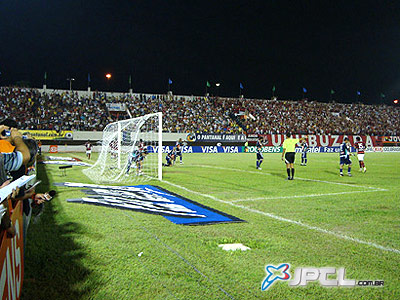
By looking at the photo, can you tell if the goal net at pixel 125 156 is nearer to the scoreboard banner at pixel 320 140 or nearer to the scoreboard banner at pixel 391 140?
the scoreboard banner at pixel 320 140

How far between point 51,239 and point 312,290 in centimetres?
422

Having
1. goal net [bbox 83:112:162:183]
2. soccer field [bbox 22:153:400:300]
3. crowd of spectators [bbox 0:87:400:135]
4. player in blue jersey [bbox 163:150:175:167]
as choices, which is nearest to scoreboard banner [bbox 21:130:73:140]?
crowd of spectators [bbox 0:87:400:135]

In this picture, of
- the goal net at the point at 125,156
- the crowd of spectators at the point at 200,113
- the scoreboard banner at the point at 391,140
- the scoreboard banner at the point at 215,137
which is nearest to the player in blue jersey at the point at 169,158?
the goal net at the point at 125,156

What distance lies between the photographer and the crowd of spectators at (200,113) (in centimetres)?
4075

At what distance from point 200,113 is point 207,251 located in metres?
46.0

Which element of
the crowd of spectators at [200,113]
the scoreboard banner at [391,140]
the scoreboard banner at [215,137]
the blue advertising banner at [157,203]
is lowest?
the blue advertising banner at [157,203]

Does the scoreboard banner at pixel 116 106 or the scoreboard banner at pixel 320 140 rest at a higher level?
the scoreboard banner at pixel 116 106

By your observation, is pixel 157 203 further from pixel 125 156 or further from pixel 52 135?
pixel 52 135

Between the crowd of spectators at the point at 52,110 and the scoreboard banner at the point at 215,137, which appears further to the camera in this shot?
the scoreboard banner at the point at 215,137

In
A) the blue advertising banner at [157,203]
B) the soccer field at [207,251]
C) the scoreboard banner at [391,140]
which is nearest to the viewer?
the soccer field at [207,251]

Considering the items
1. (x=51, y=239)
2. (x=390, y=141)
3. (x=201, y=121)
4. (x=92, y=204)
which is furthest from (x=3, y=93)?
(x=390, y=141)

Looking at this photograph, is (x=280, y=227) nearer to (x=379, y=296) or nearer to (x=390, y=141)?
(x=379, y=296)

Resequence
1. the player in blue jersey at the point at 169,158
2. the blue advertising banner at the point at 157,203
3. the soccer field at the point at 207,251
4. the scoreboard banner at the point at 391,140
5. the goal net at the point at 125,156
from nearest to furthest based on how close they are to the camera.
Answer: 1. the soccer field at the point at 207,251
2. the blue advertising banner at the point at 157,203
3. the goal net at the point at 125,156
4. the player in blue jersey at the point at 169,158
5. the scoreboard banner at the point at 391,140

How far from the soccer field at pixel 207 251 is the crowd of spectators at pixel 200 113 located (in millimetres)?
35956
